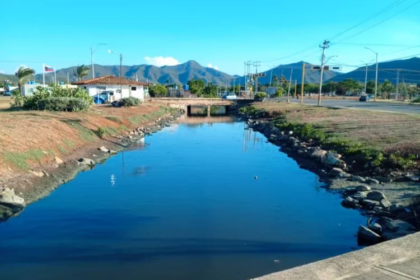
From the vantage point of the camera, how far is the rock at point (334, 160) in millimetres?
16481

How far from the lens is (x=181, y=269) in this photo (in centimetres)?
781

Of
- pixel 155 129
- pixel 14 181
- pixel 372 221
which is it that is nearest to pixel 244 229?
pixel 372 221

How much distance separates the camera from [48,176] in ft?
47.9

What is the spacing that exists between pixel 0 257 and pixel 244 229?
5.97 meters

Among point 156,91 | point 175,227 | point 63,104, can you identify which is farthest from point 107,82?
point 175,227

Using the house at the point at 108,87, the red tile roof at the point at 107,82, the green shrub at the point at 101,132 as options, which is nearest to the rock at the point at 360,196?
the green shrub at the point at 101,132

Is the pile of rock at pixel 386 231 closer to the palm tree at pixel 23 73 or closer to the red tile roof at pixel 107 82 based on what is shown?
the red tile roof at pixel 107 82

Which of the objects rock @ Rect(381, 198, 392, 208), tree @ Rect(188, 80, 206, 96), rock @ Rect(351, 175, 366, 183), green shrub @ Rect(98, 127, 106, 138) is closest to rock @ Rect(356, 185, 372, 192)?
rock @ Rect(351, 175, 366, 183)

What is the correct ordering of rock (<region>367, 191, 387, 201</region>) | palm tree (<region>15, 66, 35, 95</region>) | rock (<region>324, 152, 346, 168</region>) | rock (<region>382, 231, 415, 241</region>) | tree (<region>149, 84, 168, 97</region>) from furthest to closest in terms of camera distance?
tree (<region>149, 84, 168, 97</region>) → palm tree (<region>15, 66, 35, 95</region>) → rock (<region>324, 152, 346, 168</region>) → rock (<region>367, 191, 387, 201</region>) → rock (<region>382, 231, 415, 241</region>)

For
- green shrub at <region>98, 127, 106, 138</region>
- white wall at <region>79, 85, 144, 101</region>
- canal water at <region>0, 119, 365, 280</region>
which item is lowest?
canal water at <region>0, 119, 365, 280</region>

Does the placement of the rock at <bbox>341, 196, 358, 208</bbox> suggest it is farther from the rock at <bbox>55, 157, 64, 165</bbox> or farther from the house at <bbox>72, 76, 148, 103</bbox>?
the house at <bbox>72, 76, 148, 103</bbox>

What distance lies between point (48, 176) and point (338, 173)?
11849 mm

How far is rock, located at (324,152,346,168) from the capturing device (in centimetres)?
1648

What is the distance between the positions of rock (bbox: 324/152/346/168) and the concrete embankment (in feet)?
36.1
